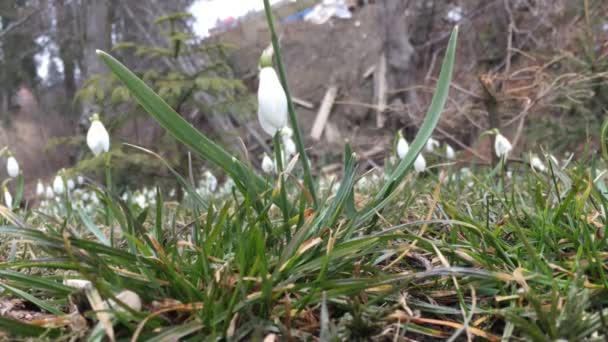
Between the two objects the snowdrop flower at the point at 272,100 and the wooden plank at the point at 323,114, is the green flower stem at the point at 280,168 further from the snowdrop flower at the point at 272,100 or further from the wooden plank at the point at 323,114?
the wooden plank at the point at 323,114

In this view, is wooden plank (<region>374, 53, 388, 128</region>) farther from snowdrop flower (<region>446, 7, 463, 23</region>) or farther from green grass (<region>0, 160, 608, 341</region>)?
green grass (<region>0, 160, 608, 341</region>)

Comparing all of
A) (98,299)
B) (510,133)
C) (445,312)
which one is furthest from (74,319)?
(510,133)

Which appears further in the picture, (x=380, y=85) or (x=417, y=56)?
(x=380, y=85)

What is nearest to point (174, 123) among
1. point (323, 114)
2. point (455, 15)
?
point (323, 114)

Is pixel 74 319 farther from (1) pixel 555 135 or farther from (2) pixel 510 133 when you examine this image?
(2) pixel 510 133

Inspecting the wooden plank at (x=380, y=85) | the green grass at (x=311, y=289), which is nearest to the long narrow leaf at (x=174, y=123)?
the green grass at (x=311, y=289)

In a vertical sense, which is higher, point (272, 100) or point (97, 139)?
point (272, 100)

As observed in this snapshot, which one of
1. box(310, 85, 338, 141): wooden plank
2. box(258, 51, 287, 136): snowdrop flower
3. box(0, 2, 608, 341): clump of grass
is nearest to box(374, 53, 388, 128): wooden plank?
box(310, 85, 338, 141): wooden plank

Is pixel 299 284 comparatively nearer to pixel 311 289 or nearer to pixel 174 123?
pixel 311 289
